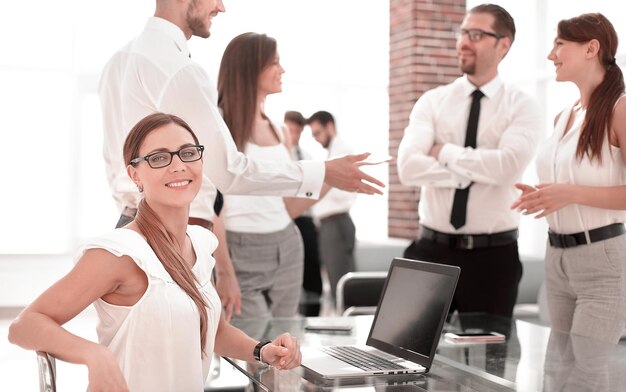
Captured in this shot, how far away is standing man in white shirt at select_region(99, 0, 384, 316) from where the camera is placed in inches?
108

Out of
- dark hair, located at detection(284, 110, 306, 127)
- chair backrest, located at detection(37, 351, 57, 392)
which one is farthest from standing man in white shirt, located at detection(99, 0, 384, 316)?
dark hair, located at detection(284, 110, 306, 127)

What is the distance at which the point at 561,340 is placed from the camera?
2604 millimetres

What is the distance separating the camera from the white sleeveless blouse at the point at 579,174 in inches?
121

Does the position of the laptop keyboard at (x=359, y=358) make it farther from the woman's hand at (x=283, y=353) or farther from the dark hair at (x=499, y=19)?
the dark hair at (x=499, y=19)

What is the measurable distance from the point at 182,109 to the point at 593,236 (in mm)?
1549

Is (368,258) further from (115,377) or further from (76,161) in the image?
(115,377)

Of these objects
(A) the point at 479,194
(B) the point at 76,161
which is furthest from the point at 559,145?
(B) the point at 76,161

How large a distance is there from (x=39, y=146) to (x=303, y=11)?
334cm

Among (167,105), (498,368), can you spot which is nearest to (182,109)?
(167,105)

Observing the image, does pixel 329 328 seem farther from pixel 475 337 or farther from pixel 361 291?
pixel 361 291

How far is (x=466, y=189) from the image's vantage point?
3.66m

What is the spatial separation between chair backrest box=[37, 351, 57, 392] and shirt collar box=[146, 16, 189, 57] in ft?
4.43

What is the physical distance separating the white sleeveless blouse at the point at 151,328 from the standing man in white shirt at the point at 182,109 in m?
0.74

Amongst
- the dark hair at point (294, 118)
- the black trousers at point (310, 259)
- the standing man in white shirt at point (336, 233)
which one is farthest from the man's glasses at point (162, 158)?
the dark hair at point (294, 118)
